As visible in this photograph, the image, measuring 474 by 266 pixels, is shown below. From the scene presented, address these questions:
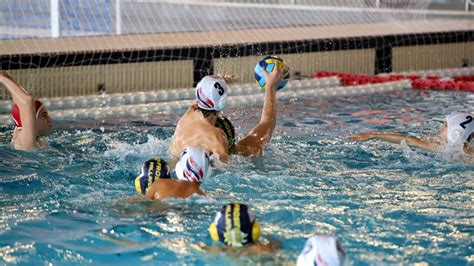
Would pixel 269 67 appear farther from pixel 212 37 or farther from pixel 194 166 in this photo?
pixel 212 37

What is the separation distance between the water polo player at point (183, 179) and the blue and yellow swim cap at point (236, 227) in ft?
2.60

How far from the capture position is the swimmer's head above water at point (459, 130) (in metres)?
5.73

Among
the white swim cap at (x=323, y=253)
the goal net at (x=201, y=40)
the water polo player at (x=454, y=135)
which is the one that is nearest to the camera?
the white swim cap at (x=323, y=253)

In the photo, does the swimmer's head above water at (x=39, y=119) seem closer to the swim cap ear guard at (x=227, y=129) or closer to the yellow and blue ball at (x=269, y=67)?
the swim cap ear guard at (x=227, y=129)

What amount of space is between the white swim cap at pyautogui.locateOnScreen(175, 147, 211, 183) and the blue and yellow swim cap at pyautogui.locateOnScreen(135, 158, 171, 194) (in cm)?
13

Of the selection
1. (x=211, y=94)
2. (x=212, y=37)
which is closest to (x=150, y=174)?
(x=211, y=94)

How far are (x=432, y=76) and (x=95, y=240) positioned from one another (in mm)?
6873

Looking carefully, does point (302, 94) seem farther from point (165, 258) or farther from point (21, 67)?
point (165, 258)

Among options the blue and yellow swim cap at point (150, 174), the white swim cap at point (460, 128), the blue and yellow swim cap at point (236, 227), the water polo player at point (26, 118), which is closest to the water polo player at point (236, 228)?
the blue and yellow swim cap at point (236, 227)

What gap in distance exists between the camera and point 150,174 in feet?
15.1

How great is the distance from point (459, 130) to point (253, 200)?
5.52ft

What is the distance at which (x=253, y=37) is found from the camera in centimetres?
1008

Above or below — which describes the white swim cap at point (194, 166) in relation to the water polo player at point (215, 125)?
below

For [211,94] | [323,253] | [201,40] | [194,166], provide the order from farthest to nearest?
1. [201,40]
2. [211,94]
3. [194,166]
4. [323,253]
